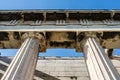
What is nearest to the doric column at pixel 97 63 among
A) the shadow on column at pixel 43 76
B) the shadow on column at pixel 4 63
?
the shadow on column at pixel 43 76

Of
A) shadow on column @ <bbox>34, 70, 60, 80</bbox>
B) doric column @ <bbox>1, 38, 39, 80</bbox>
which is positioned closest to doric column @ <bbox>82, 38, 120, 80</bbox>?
doric column @ <bbox>1, 38, 39, 80</bbox>

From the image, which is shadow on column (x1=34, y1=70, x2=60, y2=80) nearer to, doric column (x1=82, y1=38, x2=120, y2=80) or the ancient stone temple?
the ancient stone temple

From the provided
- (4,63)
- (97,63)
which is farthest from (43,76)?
(97,63)

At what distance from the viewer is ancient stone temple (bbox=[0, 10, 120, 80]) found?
14.1m

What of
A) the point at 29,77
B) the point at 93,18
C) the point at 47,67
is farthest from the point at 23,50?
the point at 93,18

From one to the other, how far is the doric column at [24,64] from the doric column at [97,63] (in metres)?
3.26

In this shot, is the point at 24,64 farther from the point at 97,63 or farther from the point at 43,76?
the point at 43,76

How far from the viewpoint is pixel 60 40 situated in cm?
1955

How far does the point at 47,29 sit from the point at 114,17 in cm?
631

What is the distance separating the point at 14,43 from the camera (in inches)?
769

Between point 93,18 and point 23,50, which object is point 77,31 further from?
point 23,50

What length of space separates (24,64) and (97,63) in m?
3.86

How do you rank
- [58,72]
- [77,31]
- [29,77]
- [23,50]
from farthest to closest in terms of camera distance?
[58,72], [77,31], [23,50], [29,77]

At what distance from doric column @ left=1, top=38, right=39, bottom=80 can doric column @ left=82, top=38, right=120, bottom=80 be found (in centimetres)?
326
